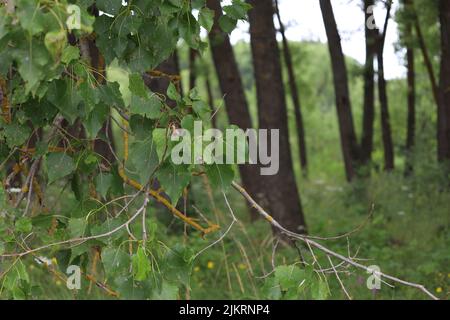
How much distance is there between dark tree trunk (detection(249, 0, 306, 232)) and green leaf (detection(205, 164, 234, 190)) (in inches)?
206

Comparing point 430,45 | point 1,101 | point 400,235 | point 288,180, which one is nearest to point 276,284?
point 1,101

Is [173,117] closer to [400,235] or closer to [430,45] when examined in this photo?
[400,235]

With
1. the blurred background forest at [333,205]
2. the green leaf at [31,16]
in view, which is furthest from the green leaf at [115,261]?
the green leaf at [31,16]

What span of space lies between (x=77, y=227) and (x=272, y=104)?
5.43 m

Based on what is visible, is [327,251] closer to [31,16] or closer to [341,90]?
[31,16]

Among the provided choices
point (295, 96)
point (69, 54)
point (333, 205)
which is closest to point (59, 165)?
point (69, 54)

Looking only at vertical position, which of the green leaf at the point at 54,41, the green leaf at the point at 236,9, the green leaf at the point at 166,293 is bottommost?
the green leaf at the point at 166,293

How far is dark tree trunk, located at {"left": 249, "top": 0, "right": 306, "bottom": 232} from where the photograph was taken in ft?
25.0

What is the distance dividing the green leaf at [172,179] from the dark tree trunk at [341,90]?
14.2ft

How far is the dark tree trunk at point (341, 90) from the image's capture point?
24.3 feet

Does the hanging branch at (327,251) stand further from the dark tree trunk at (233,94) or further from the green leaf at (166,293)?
the dark tree trunk at (233,94)

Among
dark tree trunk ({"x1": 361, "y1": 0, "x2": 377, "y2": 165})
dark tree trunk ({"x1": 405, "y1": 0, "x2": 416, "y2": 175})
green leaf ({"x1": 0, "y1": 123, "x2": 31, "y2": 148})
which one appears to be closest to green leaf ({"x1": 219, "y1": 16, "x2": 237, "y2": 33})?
green leaf ({"x1": 0, "y1": 123, "x2": 31, "y2": 148})
